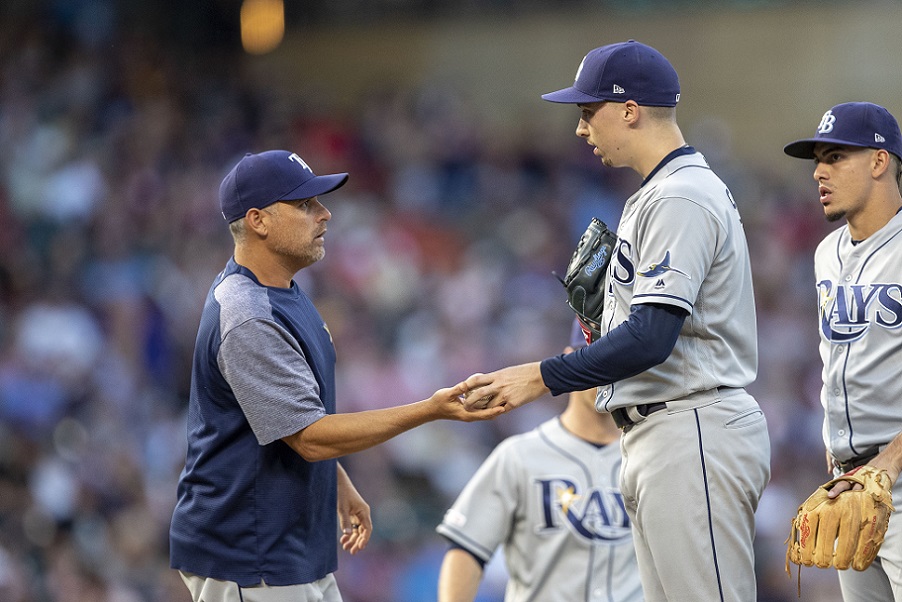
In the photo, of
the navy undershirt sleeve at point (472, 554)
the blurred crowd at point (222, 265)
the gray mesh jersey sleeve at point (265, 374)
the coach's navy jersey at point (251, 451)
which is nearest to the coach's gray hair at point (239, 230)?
the coach's navy jersey at point (251, 451)

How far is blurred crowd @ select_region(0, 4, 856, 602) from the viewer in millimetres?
7828

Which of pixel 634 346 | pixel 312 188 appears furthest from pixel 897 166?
pixel 312 188

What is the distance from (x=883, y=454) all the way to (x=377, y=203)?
8.76 m

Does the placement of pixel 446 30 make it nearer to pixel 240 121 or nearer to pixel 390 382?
pixel 240 121

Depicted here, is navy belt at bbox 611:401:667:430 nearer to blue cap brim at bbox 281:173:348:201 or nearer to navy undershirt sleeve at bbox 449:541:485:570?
blue cap brim at bbox 281:173:348:201

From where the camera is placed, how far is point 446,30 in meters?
14.0

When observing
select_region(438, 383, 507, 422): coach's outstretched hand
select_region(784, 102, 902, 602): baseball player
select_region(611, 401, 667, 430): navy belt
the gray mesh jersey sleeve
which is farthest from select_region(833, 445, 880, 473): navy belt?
the gray mesh jersey sleeve

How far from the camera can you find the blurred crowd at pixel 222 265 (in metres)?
7.83

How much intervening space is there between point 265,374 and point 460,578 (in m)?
1.51

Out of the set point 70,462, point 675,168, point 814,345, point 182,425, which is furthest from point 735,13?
point 675,168

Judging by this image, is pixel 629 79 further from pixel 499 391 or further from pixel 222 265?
pixel 222 265

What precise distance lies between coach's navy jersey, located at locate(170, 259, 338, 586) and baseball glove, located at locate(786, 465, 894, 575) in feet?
4.90

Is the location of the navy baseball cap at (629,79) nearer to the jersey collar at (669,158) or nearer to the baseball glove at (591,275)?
the jersey collar at (669,158)

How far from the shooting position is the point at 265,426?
3.49 meters
